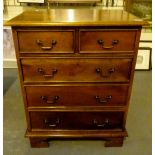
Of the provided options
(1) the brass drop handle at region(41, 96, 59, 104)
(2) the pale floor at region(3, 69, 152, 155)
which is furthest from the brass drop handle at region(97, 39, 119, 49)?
(2) the pale floor at region(3, 69, 152, 155)

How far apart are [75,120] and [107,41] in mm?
621

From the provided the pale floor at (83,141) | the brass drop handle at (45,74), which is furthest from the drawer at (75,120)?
the brass drop handle at (45,74)

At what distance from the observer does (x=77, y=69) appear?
56.4 inches

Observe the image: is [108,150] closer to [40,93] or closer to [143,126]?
[143,126]

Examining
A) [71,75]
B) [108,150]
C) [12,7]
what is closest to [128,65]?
[71,75]

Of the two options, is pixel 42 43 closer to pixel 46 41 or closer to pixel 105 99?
pixel 46 41

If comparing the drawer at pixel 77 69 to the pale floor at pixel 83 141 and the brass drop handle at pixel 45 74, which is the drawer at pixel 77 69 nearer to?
the brass drop handle at pixel 45 74

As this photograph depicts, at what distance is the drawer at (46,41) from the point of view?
4.36ft

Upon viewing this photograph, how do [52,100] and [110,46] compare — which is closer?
[110,46]

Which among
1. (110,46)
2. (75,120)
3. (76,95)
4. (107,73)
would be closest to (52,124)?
(75,120)

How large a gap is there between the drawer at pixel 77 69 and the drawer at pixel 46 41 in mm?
67

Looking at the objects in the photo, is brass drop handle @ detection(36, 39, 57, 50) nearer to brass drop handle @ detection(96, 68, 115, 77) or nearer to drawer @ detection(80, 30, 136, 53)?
drawer @ detection(80, 30, 136, 53)

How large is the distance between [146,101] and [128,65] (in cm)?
101

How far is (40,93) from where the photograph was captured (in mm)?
1503
